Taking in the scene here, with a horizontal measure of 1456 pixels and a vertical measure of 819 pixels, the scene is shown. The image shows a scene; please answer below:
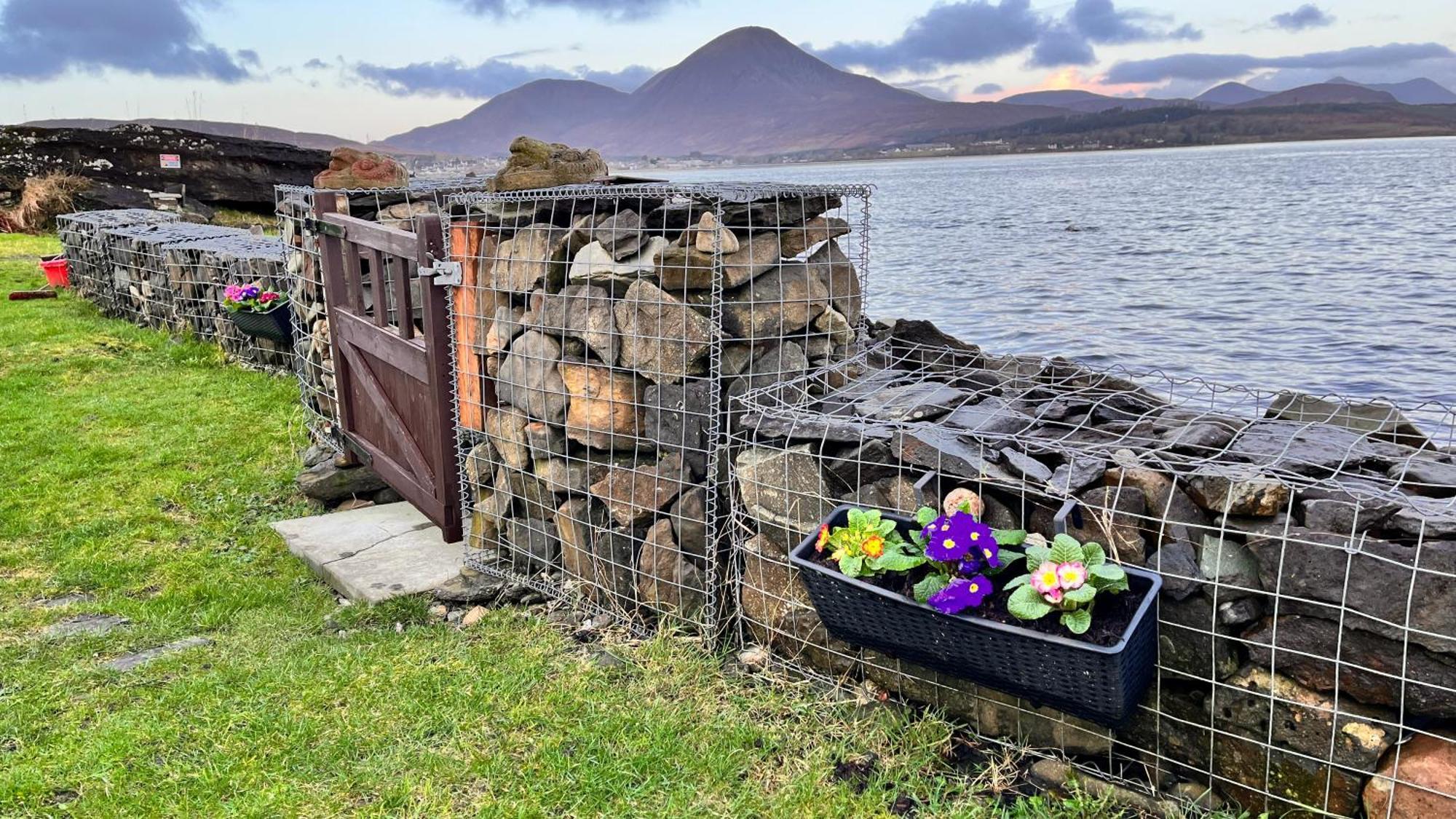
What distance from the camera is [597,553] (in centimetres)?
519

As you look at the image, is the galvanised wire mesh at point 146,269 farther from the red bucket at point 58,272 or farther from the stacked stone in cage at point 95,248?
the red bucket at point 58,272

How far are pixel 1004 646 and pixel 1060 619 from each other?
202mm

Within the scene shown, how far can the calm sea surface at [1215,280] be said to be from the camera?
13953 millimetres

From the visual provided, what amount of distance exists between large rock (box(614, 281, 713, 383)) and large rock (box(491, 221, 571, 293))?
1.86 feet

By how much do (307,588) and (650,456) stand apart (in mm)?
2510

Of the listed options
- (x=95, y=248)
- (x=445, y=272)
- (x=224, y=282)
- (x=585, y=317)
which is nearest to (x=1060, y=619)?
(x=585, y=317)


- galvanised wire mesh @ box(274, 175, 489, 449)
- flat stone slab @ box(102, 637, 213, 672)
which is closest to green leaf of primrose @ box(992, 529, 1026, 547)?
flat stone slab @ box(102, 637, 213, 672)

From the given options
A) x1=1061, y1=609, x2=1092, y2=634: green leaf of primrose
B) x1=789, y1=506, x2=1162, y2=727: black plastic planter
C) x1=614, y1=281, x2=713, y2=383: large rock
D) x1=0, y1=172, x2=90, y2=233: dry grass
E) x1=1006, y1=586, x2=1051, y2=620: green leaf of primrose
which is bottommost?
x1=789, y1=506, x2=1162, y2=727: black plastic planter

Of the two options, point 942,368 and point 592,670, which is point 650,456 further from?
point 942,368

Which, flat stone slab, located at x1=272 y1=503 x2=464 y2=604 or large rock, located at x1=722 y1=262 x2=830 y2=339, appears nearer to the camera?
large rock, located at x1=722 y1=262 x2=830 y2=339

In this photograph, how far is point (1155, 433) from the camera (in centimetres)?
411

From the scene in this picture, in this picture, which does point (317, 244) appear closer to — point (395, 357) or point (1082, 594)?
point (395, 357)

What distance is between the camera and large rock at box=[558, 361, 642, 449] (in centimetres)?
492

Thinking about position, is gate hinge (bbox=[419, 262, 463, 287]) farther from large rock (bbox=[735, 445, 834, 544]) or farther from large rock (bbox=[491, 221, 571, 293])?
large rock (bbox=[735, 445, 834, 544])
